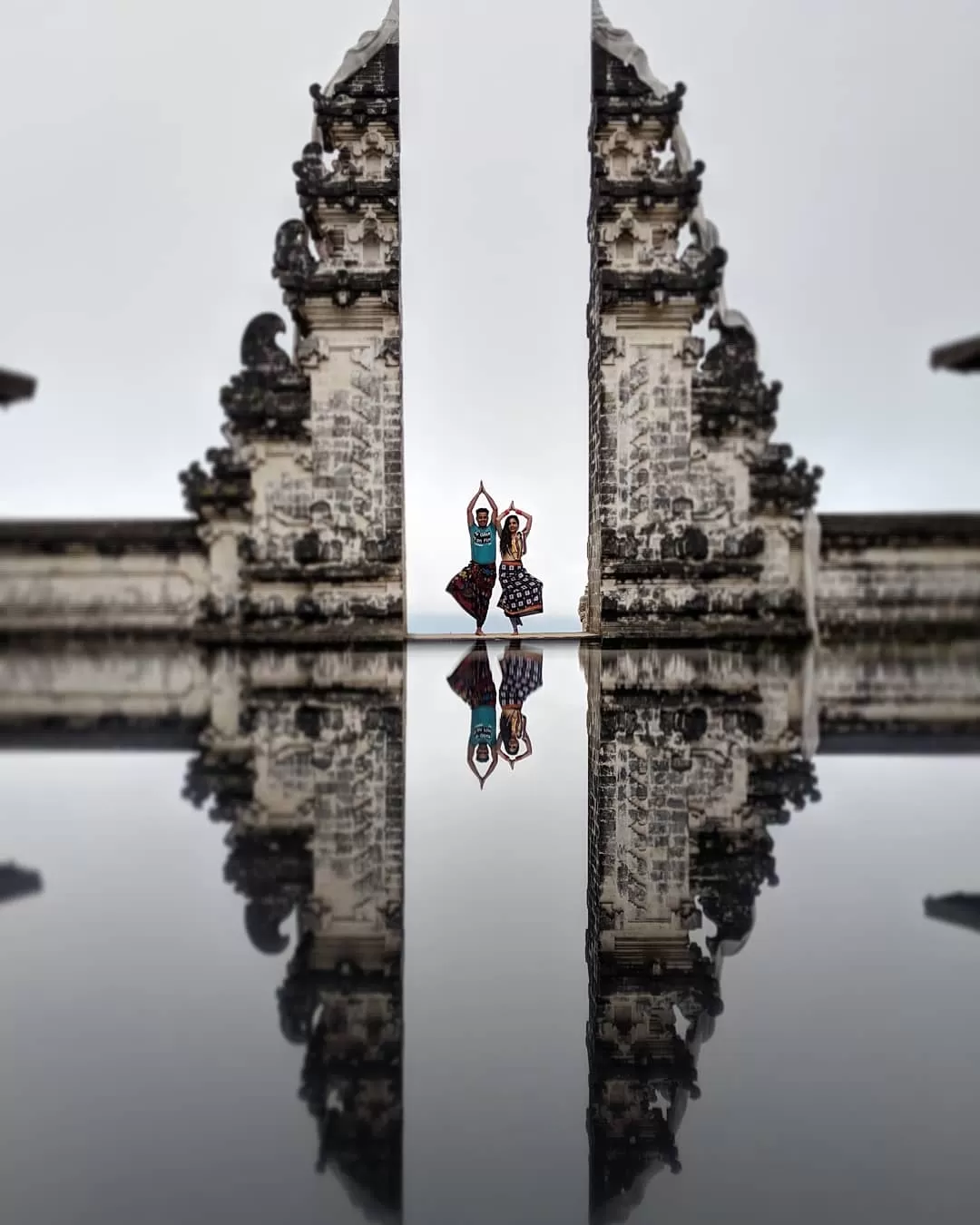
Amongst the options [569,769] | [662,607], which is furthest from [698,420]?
[569,769]

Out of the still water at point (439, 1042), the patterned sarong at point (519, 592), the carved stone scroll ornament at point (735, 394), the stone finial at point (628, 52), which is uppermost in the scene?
the stone finial at point (628, 52)

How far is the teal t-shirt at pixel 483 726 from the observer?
4.83 m

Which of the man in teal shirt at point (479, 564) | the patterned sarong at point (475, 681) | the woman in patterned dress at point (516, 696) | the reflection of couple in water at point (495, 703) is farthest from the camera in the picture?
the man in teal shirt at point (479, 564)

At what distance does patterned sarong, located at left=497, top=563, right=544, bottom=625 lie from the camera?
15.9 m

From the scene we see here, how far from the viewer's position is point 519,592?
1600cm

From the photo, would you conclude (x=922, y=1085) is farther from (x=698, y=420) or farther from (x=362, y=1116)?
(x=698, y=420)

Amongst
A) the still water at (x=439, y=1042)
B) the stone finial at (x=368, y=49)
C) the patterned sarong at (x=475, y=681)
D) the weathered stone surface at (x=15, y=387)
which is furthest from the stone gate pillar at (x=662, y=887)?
the stone finial at (x=368, y=49)

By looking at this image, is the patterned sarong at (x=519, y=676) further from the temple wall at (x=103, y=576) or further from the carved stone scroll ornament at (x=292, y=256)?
the carved stone scroll ornament at (x=292, y=256)

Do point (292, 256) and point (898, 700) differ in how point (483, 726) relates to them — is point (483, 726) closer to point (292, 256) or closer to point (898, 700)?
point (898, 700)

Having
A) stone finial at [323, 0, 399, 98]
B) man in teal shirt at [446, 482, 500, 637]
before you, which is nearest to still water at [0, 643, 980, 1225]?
man in teal shirt at [446, 482, 500, 637]

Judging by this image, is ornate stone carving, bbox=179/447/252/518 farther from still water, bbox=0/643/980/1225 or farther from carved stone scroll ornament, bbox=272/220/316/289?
still water, bbox=0/643/980/1225

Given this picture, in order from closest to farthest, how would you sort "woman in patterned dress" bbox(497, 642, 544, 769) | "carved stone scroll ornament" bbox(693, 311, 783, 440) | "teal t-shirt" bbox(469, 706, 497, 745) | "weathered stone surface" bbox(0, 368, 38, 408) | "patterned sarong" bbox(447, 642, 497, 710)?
1. "woman in patterned dress" bbox(497, 642, 544, 769)
2. "teal t-shirt" bbox(469, 706, 497, 745)
3. "weathered stone surface" bbox(0, 368, 38, 408)
4. "patterned sarong" bbox(447, 642, 497, 710)
5. "carved stone scroll ornament" bbox(693, 311, 783, 440)

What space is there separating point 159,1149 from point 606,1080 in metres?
0.63

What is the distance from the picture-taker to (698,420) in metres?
13.3
